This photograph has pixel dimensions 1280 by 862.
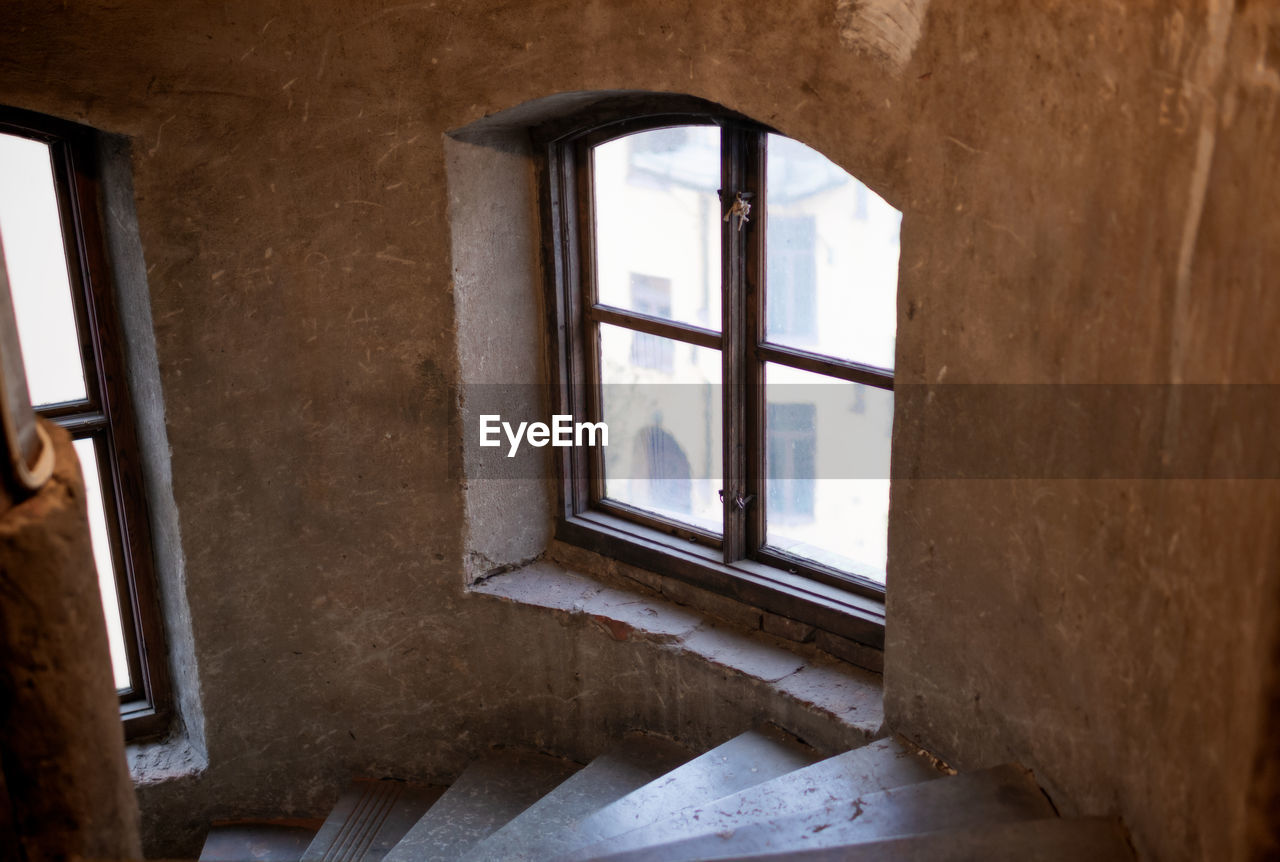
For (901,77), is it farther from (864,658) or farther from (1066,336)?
(864,658)

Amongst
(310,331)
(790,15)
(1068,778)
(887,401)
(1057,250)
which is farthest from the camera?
(310,331)

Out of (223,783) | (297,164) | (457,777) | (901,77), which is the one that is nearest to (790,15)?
(901,77)

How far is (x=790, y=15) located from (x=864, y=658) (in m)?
1.65

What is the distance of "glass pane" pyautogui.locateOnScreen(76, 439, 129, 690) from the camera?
3602mm

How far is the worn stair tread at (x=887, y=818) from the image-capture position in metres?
2.35

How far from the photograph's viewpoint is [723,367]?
332 cm

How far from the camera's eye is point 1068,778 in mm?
2285

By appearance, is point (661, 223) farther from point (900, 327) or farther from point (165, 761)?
point (165, 761)

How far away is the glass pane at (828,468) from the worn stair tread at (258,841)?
6.07ft

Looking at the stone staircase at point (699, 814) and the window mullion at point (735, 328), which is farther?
the window mullion at point (735, 328)

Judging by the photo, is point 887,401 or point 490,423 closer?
point 887,401

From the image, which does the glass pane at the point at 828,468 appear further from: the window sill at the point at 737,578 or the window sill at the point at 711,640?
the window sill at the point at 711,640

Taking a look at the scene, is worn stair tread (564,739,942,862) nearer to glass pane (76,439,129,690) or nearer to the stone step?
the stone step

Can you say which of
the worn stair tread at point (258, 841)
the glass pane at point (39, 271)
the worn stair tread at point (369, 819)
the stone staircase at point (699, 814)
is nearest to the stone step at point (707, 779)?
the stone staircase at point (699, 814)
